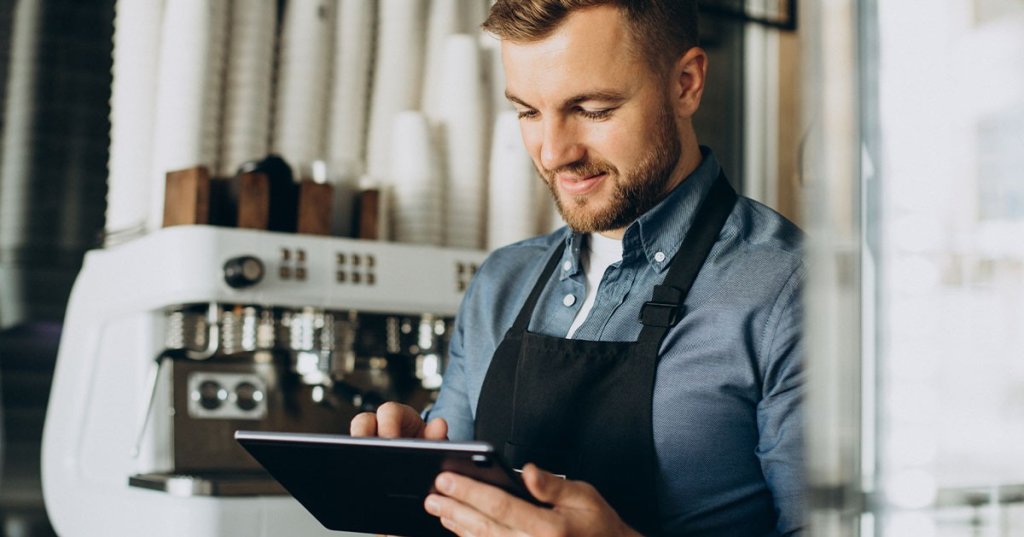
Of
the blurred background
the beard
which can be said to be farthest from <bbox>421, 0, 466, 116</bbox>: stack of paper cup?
the beard

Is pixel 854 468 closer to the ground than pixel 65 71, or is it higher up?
closer to the ground

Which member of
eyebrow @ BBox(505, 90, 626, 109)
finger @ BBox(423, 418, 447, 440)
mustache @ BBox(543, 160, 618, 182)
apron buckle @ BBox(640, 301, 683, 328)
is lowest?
finger @ BBox(423, 418, 447, 440)

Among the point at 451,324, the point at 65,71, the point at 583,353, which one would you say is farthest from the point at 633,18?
the point at 65,71

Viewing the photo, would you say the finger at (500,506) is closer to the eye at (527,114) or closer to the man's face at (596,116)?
the man's face at (596,116)

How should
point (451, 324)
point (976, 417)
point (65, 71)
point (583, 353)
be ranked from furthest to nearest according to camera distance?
point (65, 71)
point (451, 324)
point (583, 353)
point (976, 417)

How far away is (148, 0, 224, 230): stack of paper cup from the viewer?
94.0 inches

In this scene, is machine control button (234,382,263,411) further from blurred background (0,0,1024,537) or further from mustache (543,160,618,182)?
mustache (543,160,618,182)

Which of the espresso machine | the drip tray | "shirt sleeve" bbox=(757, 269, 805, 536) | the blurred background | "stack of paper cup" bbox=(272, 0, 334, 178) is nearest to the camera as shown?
the blurred background

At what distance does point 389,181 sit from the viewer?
266 centimetres

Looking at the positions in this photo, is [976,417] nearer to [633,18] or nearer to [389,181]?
[633,18]

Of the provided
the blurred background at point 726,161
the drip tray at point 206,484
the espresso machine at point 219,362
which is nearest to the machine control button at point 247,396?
the espresso machine at point 219,362

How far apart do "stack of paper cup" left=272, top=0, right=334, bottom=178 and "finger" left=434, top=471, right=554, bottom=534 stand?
58.3 inches

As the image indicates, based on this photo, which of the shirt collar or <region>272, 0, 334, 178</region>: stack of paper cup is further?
<region>272, 0, 334, 178</region>: stack of paper cup

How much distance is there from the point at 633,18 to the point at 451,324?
1.19 m
